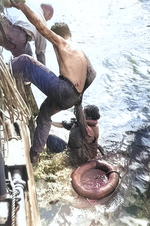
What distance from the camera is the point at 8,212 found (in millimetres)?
2180

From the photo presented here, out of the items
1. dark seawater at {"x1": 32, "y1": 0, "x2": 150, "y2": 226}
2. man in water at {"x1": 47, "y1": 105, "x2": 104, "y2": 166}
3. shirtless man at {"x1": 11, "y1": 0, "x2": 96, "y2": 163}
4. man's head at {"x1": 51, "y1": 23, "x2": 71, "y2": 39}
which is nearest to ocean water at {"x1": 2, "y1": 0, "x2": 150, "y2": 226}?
dark seawater at {"x1": 32, "y1": 0, "x2": 150, "y2": 226}

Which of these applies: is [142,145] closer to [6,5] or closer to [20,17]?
[20,17]

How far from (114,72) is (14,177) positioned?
7758 millimetres

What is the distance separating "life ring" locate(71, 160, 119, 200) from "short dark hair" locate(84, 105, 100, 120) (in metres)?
0.82

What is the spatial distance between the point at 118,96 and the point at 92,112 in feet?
12.4

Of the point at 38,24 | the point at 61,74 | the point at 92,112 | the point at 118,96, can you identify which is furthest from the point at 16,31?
the point at 118,96

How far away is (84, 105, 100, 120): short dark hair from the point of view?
5.14m

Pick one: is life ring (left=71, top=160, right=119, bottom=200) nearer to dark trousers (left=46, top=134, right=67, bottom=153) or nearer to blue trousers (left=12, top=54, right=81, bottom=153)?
dark trousers (left=46, top=134, right=67, bottom=153)

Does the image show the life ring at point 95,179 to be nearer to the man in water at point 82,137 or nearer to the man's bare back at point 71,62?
the man in water at point 82,137

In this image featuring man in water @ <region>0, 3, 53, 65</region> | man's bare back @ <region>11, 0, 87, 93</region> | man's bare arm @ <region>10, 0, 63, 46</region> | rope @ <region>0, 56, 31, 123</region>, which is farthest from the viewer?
man in water @ <region>0, 3, 53, 65</region>

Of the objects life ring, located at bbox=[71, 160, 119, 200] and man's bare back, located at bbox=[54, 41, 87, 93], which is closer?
man's bare back, located at bbox=[54, 41, 87, 93]

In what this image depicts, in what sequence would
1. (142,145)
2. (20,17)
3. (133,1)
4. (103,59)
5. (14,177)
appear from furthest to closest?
(133,1) < (103,59) < (142,145) < (20,17) < (14,177)

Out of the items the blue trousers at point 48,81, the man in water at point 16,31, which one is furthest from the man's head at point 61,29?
the man in water at point 16,31

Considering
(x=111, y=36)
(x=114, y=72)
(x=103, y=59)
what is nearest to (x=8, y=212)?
(x=114, y=72)
